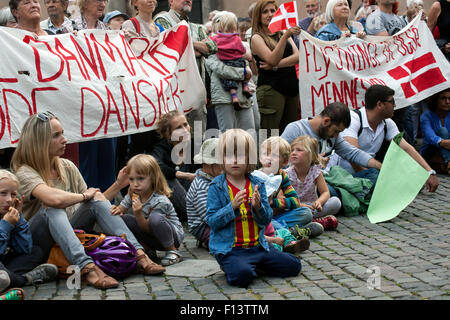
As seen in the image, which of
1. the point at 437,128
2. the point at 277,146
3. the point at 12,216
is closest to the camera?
the point at 12,216

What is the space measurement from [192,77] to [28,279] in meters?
3.73

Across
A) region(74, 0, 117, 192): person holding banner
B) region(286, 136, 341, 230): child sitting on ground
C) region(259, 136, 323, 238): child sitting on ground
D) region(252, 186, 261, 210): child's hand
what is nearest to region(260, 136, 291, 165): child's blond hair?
region(259, 136, 323, 238): child sitting on ground

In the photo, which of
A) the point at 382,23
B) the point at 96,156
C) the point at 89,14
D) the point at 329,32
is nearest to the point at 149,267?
the point at 96,156

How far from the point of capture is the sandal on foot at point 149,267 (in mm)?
5352

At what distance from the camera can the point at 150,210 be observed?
577 cm

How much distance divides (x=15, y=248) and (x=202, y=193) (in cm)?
165

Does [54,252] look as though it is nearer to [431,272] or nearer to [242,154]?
[242,154]

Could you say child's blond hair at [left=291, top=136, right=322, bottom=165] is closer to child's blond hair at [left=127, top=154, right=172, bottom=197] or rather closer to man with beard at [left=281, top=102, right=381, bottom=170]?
man with beard at [left=281, top=102, right=381, bottom=170]

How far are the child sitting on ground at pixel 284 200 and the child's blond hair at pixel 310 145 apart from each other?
42 centimetres

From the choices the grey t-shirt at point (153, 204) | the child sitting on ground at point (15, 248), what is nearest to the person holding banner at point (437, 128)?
the grey t-shirt at point (153, 204)

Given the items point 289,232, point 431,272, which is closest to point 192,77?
point 289,232

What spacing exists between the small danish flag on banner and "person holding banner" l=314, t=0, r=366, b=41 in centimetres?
68

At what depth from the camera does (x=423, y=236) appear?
6.42m

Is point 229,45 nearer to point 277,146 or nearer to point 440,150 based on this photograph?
point 277,146
